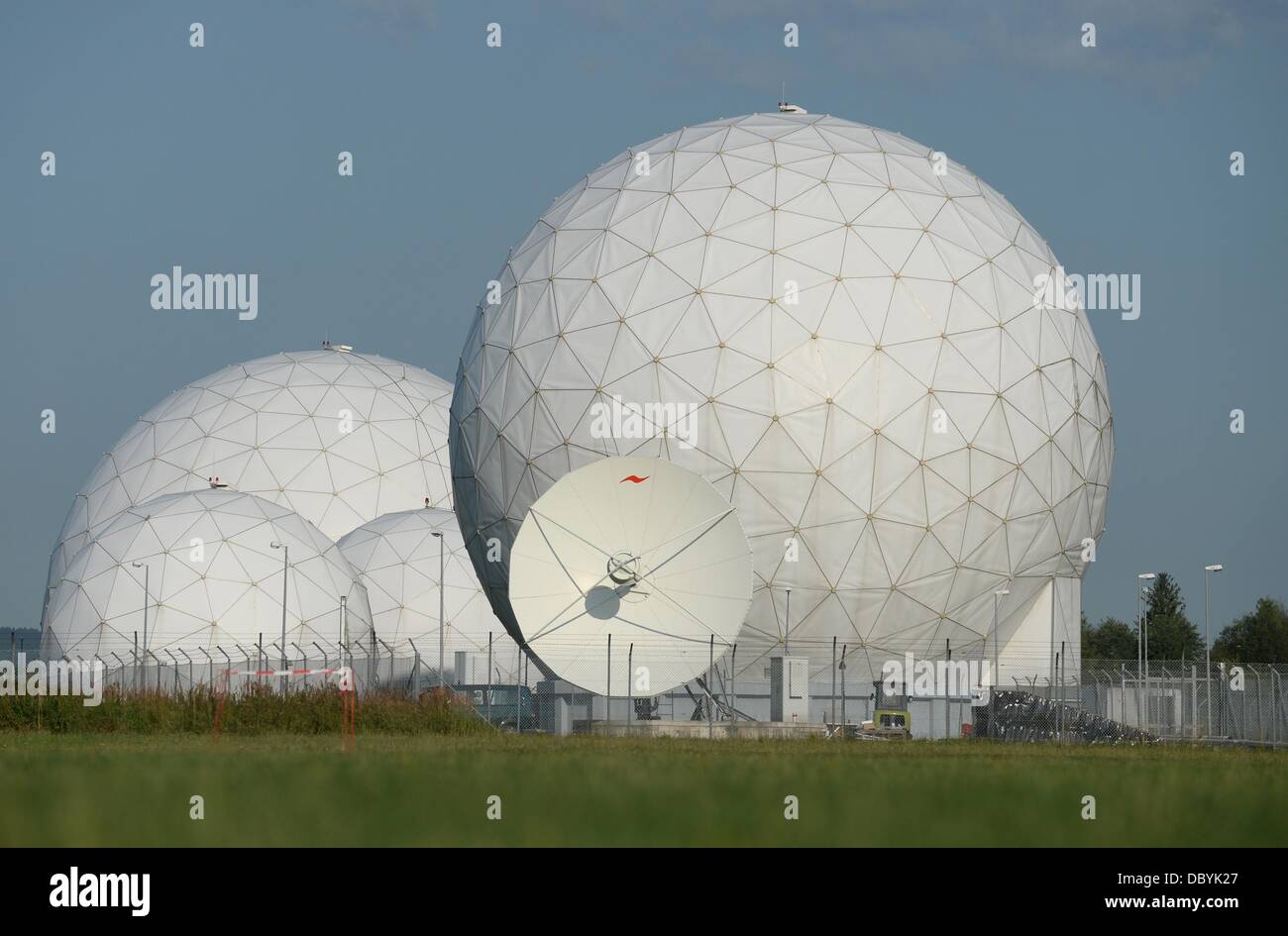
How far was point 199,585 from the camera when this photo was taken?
51562 millimetres

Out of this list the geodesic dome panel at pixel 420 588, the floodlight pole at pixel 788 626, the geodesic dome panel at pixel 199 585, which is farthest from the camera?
the geodesic dome panel at pixel 420 588

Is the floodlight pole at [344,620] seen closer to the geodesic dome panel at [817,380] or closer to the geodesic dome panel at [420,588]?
the geodesic dome panel at [420,588]

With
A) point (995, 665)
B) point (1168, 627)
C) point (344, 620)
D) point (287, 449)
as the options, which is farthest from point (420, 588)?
point (1168, 627)

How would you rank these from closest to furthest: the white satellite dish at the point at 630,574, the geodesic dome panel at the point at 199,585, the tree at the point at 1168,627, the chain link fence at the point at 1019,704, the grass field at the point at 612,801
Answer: the grass field at the point at 612,801
the white satellite dish at the point at 630,574
the chain link fence at the point at 1019,704
the geodesic dome panel at the point at 199,585
the tree at the point at 1168,627

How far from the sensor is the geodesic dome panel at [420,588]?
61.1 meters

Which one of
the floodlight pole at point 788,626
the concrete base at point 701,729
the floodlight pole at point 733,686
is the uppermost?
the floodlight pole at point 788,626

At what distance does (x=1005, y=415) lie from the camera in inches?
1604

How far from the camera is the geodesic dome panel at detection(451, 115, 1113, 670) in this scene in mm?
39312

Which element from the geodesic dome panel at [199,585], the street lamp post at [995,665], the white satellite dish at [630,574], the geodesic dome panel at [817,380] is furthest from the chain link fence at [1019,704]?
the geodesic dome panel at [199,585]

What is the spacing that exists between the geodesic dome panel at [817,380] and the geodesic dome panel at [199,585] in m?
10.6

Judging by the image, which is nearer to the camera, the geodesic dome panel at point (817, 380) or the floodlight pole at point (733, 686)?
the floodlight pole at point (733, 686)

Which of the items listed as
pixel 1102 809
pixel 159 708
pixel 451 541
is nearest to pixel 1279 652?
pixel 451 541

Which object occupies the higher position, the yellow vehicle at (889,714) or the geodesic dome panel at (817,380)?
the geodesic dome panel at (817,380)
